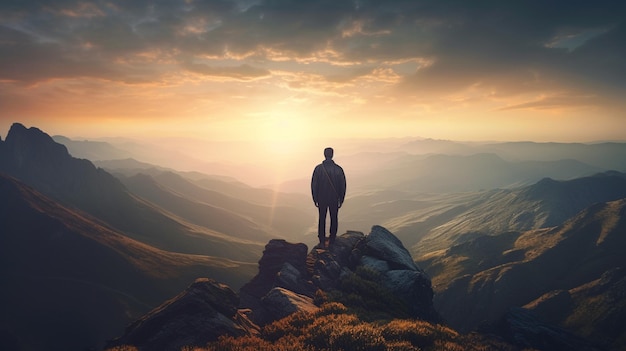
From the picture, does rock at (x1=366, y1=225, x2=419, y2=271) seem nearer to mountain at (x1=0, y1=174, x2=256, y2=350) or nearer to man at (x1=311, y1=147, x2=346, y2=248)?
man at (x1=311, y1=147, x2=346, y2=248)

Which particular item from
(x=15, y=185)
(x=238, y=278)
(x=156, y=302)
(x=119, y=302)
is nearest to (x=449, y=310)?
(x=238, y=278)

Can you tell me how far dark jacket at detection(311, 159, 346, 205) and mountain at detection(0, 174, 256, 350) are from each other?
115m

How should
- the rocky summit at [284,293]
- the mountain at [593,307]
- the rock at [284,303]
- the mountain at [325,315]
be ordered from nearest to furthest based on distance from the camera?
the mountain at [325,315] < the rocky summit at [284,293] < the rock at [284,303] < the mountain at [593,307]

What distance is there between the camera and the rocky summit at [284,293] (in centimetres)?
1333

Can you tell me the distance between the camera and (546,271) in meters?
151

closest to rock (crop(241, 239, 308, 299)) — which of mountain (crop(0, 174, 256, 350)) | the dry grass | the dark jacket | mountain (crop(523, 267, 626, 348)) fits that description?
the dark jacket

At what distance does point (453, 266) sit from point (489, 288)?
4259cm

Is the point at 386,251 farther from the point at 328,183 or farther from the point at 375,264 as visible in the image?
the point at 328,183

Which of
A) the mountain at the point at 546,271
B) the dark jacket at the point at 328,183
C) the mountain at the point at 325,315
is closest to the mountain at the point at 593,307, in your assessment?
the mountain at the point at 546,271

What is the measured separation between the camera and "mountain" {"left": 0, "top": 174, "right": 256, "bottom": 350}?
4144 inches

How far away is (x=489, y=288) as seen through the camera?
148 metres

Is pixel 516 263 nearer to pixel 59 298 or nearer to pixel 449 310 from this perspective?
pixel 449 310

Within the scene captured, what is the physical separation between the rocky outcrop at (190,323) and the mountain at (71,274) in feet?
379

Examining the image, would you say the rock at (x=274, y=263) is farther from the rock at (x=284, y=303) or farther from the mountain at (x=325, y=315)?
the rock at (x=284, y=303)
